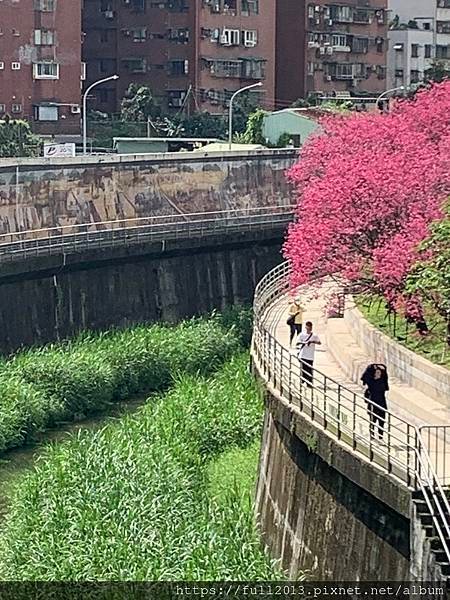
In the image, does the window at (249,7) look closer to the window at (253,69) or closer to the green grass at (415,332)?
the window at (253,69)

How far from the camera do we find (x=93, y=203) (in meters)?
45.9

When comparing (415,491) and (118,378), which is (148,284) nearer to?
(118,378)

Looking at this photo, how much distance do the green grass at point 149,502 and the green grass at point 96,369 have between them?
2.07 meters

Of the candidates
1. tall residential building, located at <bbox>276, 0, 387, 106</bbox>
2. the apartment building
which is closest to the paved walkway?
the apartment building

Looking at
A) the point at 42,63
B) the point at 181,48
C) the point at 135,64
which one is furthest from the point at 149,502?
the point at 135,64

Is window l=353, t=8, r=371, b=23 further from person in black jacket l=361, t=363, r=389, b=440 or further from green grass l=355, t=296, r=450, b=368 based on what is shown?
person in black jacket l=361, t=363, r=389, b=440

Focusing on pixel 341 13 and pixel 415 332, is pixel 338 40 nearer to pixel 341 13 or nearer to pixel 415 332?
pixel 341 13

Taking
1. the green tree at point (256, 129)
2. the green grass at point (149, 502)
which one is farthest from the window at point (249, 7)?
the green grass at point (149, 502)

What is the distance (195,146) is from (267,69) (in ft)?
51.3

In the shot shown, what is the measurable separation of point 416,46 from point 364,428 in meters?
70.7

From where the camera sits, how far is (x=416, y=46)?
88.2m

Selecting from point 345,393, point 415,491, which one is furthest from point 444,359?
point 415,491

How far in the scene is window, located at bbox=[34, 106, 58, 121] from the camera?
6981cm

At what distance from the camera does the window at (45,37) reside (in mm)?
69000
